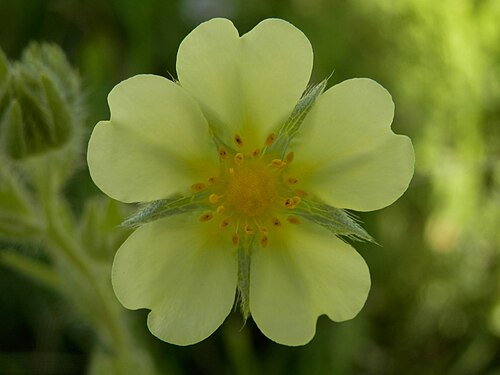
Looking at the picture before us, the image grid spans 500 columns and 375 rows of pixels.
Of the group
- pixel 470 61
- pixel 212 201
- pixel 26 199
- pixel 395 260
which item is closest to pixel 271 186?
pixel 212 201

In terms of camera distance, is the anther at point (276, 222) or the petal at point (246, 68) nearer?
the petal at point (246, 68)

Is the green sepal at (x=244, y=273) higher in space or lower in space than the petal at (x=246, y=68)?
lower

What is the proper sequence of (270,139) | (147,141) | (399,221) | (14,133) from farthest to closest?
1. (399,221)
2. (14,133)
3. (270,139)
4. (147,141)

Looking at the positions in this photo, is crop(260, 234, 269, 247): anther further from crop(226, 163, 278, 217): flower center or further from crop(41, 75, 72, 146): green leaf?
crop(41, 75, 72, 146): green leaf

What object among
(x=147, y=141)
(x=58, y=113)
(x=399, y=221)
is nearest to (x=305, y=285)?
(x=147, y=141)

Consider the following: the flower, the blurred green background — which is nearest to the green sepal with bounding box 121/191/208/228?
the flower

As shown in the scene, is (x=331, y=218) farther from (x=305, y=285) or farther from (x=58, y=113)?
(x=58, y=113)

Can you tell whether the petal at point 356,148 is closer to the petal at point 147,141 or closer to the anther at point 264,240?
the anther at point 264,240

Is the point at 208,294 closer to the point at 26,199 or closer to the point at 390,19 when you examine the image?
the point at 26,199

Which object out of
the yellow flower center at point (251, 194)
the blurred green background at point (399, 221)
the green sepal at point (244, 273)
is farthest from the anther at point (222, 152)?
the blurred green background at point (399, 221)
